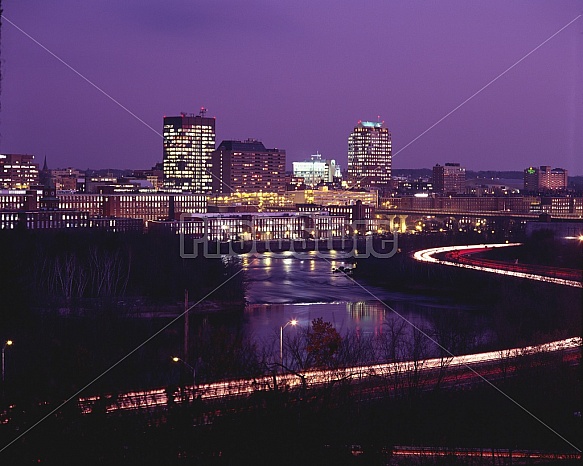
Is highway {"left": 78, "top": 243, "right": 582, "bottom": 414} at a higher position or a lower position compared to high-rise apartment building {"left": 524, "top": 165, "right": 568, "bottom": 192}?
lower

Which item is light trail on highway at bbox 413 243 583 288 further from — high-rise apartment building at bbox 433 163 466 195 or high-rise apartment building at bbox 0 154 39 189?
high-rise apartment building at bbox 433 163 466 195

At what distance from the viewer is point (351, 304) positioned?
41.2 feet

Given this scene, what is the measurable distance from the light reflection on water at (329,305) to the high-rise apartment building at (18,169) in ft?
90.5

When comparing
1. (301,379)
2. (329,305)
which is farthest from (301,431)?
(329,305)

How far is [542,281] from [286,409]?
5359 mm

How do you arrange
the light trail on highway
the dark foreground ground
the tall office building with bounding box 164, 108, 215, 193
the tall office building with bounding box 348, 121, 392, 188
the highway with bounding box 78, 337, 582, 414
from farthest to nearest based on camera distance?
the tall office building with bounding box 348, 121, 392, 188, the tall office building with bounding box 164, 108, 215, 193, the light trail on highway, the highway with bounding box 78, 337, 582, 414, the dark foreground ground

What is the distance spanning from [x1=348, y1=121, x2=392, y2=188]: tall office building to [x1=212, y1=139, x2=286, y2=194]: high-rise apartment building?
1484 cm

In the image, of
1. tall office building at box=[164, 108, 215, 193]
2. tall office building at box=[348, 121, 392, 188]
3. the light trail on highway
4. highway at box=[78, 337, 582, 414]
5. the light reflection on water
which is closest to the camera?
highway at box=[78, 337, 582, 414]

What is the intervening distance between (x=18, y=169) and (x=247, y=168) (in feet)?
36.7

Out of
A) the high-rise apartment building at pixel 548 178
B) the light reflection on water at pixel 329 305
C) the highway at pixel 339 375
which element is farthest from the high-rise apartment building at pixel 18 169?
the highway at pixel 339 375

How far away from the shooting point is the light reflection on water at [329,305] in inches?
401

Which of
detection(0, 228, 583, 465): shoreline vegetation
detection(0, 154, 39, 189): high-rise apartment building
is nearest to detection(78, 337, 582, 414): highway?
detection(0, 228, 583, 465): shoreline vegetation

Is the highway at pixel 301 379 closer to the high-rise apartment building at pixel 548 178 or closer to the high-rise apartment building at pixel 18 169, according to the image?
the high-rise apartment building at pixel 18 169

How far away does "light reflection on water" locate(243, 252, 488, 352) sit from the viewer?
401 inches
